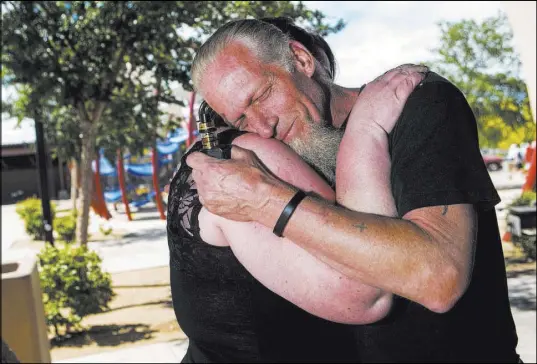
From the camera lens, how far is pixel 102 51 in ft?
24.1

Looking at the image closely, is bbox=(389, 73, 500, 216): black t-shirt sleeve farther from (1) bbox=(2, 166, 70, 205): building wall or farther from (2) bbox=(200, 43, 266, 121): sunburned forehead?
(1) bbox=(2, 166, 70, 205): building wall

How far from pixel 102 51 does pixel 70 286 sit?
2.67 m

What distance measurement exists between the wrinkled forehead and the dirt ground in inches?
221

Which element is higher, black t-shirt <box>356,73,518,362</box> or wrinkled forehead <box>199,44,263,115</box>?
wrinkled forehead <box>199,44,263,115</box>

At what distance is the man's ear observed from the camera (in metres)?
1.62

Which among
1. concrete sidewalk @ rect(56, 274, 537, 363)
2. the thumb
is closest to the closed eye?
the thumb

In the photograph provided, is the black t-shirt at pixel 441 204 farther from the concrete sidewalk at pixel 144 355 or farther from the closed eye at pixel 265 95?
the concrete sidewalk at pixel 144 355

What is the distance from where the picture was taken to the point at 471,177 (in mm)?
1236

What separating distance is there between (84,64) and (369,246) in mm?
6801

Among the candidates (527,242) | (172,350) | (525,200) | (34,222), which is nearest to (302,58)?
(172,350)

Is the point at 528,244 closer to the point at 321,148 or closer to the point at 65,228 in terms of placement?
the point at 321,148

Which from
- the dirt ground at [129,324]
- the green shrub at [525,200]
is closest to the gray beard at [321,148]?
the dirt ground at [129,324]

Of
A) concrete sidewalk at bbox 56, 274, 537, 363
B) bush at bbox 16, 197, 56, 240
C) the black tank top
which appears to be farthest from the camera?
bush at bbox 16, 197, 56, 240

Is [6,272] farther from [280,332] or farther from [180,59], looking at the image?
[280,332]
